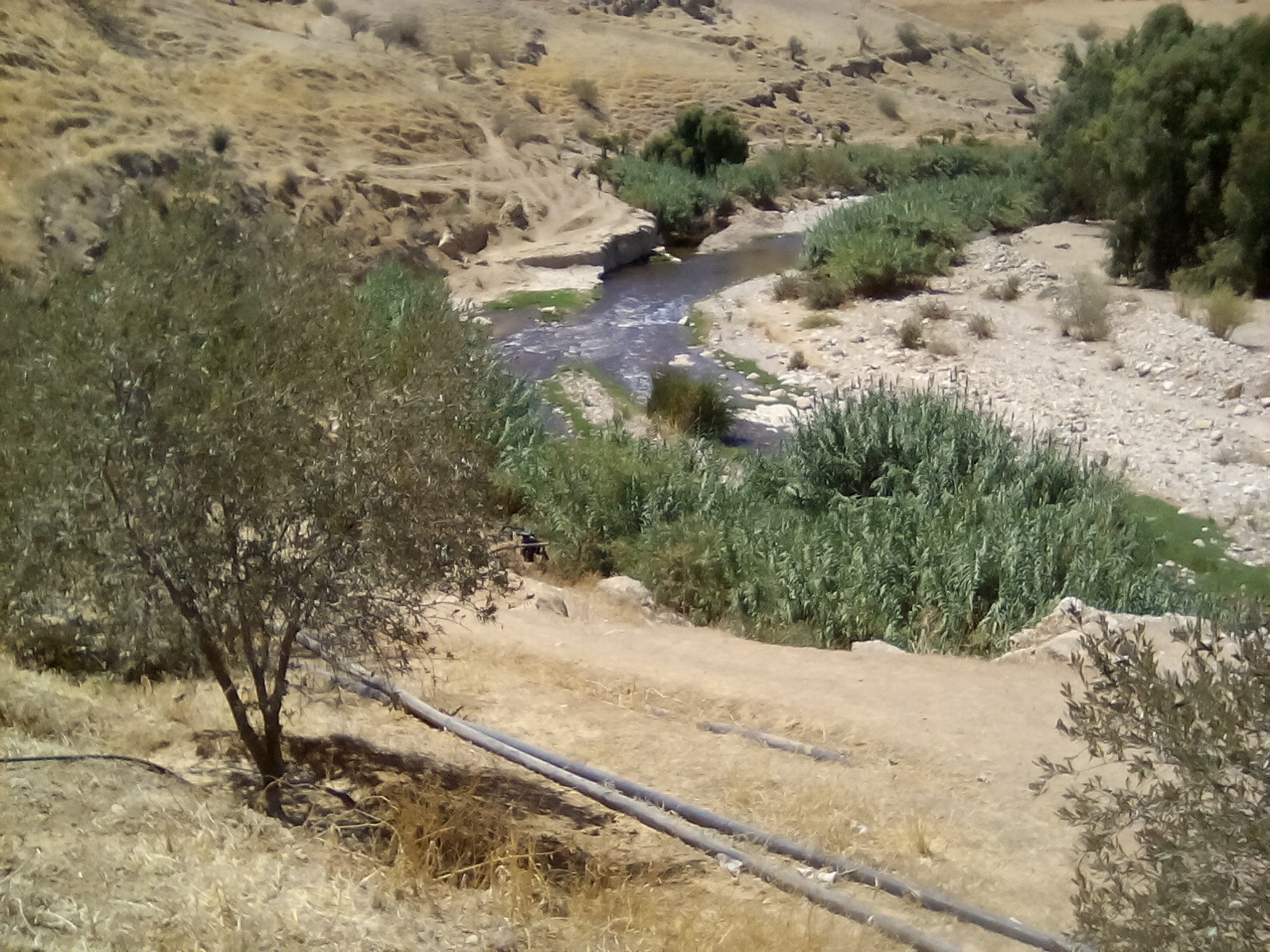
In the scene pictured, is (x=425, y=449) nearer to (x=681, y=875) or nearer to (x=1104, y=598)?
(x=681, y=875)

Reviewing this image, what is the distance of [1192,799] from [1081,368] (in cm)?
1631

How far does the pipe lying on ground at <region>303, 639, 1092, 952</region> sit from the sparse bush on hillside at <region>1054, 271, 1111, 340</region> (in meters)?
16.3

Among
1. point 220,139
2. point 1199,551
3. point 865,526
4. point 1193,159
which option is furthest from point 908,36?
point 865,526

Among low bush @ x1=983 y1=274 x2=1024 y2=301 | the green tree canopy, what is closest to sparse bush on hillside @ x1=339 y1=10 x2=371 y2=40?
the green tree canopy

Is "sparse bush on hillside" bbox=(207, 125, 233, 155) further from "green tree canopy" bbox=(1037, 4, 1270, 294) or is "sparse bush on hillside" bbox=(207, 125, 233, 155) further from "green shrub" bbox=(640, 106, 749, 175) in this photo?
"green tree canopy" bbox=(1037, 4, 1270, 294)

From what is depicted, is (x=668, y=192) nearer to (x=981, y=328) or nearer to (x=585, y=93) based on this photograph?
(x=585, y=93)

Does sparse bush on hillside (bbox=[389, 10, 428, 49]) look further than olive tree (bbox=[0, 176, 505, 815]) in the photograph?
Yes

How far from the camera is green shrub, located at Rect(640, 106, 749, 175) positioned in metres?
38.6

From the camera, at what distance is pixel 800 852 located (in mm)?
5148

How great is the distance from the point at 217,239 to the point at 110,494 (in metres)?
1.35

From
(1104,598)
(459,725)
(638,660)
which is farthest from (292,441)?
(1104,598)

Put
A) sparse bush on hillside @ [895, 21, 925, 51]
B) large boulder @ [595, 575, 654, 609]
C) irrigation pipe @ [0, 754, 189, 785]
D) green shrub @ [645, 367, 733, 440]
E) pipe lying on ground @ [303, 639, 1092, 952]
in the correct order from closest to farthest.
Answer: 1. irrigation pipe @ [0, 754, 189, 785]
2. pipe lying on ground @ [303, 639, 1092, 952]
3. large boulder @ [595, 575, 654, 609]
4. green shrub @ [645, 367, 733, 440]
5. sparse bush on hillside @ [895, 21, 925, 51]

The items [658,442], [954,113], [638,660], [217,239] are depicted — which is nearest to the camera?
[217,239]

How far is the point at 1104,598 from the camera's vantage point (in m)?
9.73
